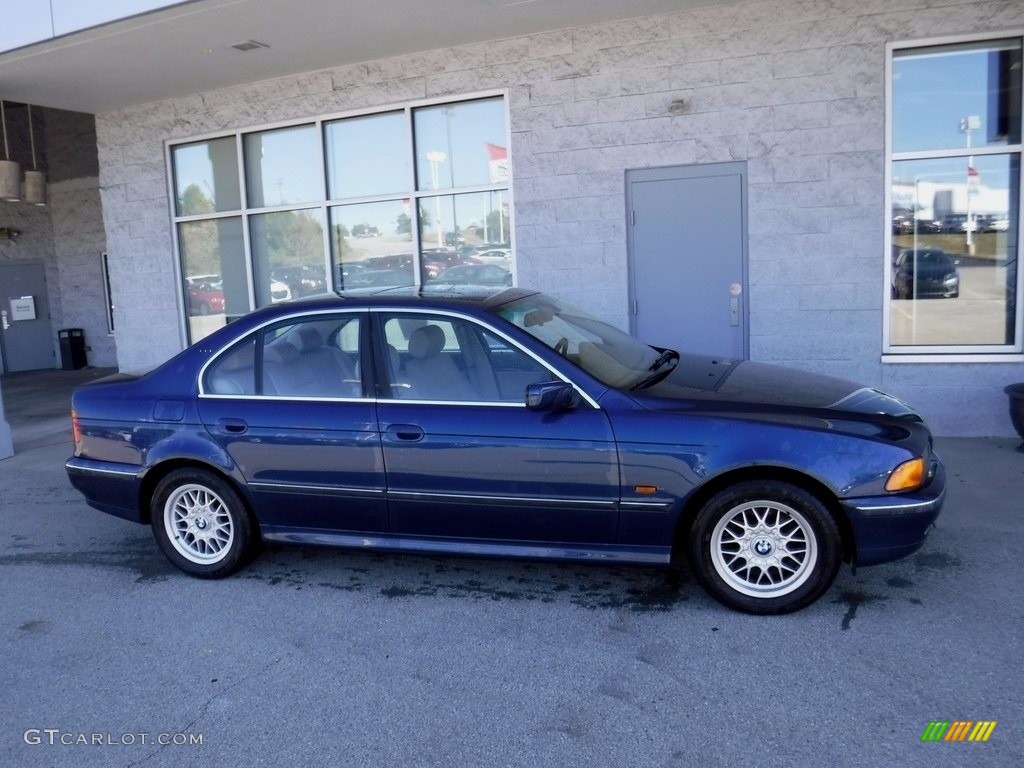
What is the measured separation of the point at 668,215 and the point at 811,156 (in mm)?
1344

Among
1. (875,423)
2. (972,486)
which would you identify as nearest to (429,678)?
(875,423)

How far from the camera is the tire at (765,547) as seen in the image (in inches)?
164

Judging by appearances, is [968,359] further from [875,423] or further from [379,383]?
[379,383]

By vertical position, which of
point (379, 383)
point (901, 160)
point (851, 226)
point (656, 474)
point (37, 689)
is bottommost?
point (37, 689)

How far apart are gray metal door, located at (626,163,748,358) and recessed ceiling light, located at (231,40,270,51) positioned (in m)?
3.75

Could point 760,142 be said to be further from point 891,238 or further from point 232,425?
point 232,425

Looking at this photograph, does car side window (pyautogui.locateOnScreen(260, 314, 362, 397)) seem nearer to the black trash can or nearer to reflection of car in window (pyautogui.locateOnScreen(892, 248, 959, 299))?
reflection of car in window (pyautogui.locateOnScreen(892, 248, 959, 299))

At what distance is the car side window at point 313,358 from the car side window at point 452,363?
231 mm

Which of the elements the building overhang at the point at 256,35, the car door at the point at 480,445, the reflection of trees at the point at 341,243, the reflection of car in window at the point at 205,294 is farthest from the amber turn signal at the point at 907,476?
the reflection of car in window at the point at 205,294

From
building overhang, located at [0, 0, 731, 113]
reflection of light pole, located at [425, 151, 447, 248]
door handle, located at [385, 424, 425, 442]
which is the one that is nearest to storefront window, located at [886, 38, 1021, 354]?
building overhang, located at [0, 0, 731, 113]

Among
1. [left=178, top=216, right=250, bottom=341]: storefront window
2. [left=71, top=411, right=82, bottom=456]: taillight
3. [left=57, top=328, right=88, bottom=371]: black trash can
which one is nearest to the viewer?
[left=71, top=411, right=82, bottom=456]: taillight

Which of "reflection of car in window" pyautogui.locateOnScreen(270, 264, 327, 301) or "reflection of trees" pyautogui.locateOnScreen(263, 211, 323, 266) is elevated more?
"reflection of trees" pyautogui.locateOnScreen(263, 211, 323, 266)

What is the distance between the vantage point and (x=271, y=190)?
10.3 m

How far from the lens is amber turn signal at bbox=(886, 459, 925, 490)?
409 centimetres
